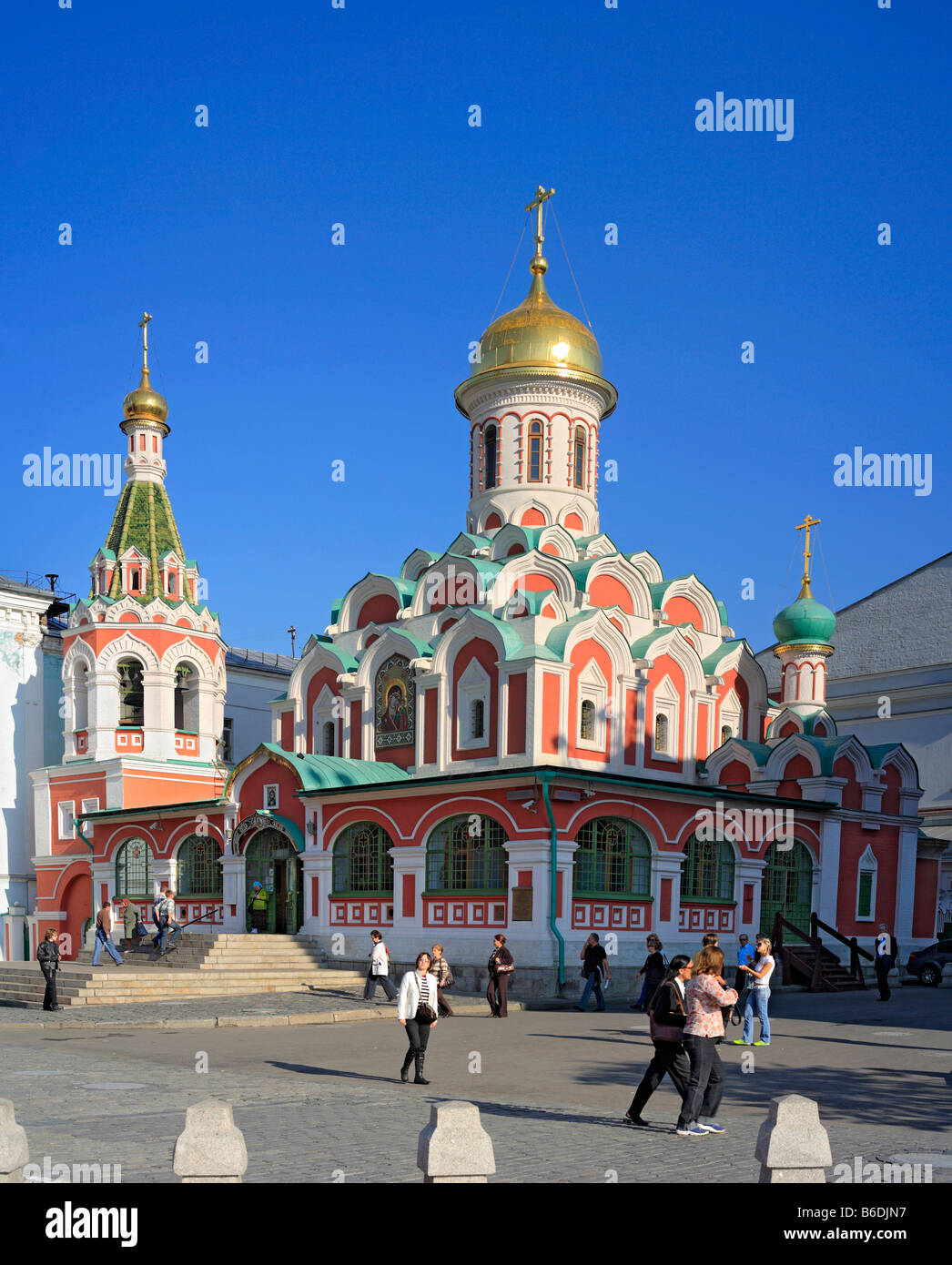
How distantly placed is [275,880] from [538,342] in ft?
49.4

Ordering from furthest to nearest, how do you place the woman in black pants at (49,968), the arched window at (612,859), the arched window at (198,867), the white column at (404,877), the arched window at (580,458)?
1. the arched window at (580,458)
2. the arched window at (198,867)
3. the white column at (404,877)
4. the arched window at (612,859)
5. the woman in black pants at (49,968)

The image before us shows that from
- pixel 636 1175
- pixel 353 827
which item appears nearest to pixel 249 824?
pixel 353 827

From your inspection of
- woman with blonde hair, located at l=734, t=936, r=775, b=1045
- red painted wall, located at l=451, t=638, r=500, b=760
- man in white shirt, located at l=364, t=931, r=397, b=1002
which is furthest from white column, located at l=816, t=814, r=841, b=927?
woman with blonde hair, located at l=734, t=936, r=775, b=1045

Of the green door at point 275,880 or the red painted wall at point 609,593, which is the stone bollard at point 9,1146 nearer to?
the green door at point 275,880

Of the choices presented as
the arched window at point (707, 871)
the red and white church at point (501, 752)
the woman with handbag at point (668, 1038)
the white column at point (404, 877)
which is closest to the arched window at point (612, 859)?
the red and white church at point (501, 752)

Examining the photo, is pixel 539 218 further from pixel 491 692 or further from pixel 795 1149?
pixel 795 1149

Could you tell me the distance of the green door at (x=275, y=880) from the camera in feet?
95.5

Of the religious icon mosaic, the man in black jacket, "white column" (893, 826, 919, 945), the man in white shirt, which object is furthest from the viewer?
"white column" (893, 826, 919, 945)

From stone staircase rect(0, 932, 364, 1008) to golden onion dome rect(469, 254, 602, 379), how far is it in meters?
15.5

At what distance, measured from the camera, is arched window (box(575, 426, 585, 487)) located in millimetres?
33719

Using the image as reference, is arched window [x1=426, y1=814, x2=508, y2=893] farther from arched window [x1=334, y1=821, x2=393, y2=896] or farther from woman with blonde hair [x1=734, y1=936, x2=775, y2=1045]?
woman with blonde hair [x1=734, y1=936, x2=775, y2=1045]

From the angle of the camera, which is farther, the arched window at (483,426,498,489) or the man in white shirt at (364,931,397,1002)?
the arched window at (483,426,498,489)

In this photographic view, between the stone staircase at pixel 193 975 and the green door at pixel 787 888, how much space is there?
30.5 ft
